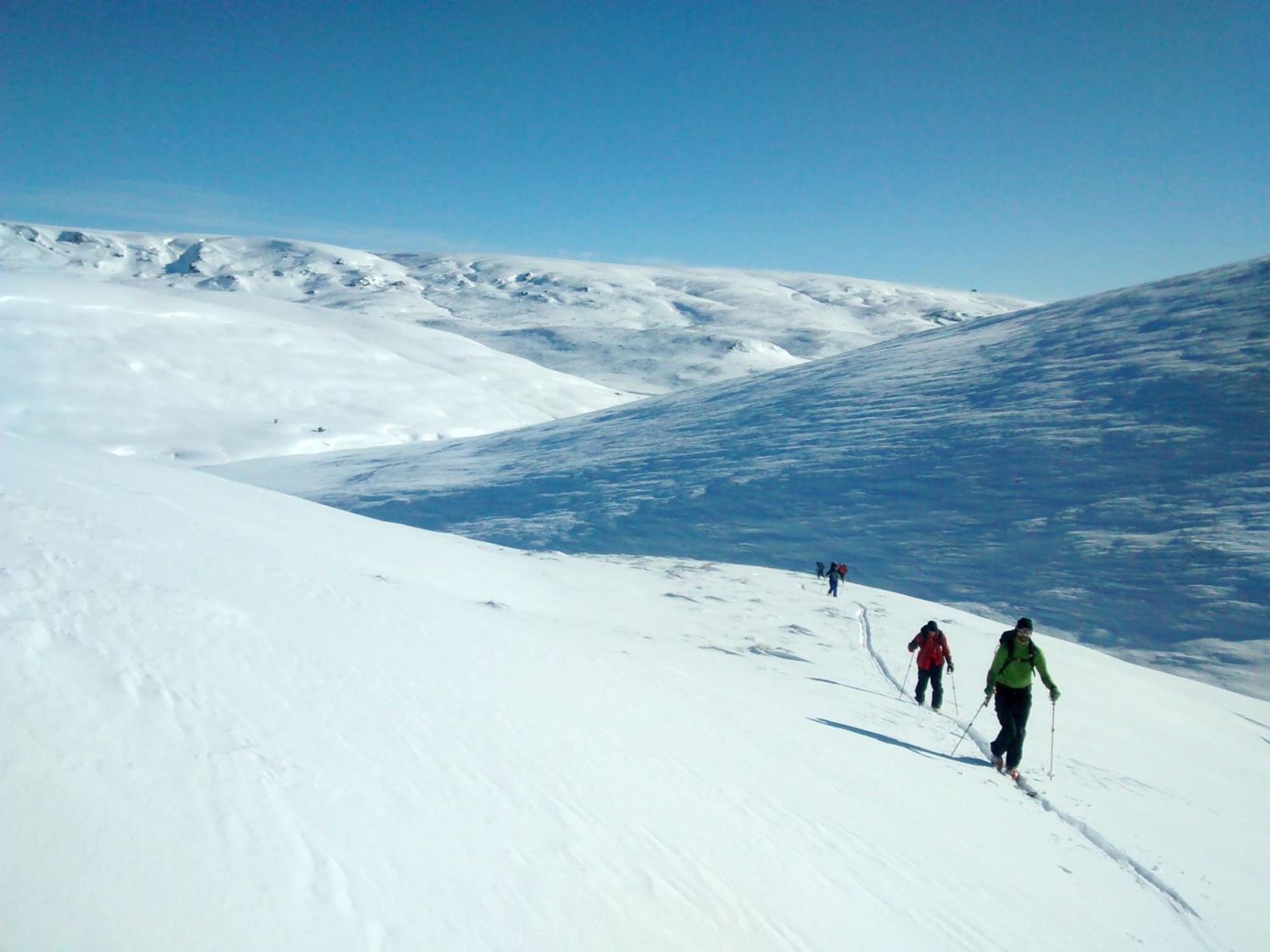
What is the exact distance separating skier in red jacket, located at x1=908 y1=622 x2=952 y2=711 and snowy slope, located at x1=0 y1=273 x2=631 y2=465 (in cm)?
3523

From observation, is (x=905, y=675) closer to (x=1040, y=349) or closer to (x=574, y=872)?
(x=574, y=872)

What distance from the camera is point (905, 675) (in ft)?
34.1

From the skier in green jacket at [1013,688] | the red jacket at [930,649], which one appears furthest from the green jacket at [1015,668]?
the red jacket at [930,649]

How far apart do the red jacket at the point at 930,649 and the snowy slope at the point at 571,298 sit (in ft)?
220

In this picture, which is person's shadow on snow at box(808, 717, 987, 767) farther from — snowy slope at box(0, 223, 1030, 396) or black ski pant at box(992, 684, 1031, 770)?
snowy slope at box(0, 223, 1030, 396)

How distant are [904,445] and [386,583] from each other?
20.5m

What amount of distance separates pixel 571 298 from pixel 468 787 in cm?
13764

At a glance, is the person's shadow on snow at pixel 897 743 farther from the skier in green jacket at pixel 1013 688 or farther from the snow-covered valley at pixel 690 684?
the skier in green jacket at pixel 1013 688

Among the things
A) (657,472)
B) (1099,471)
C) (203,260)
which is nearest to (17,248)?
(203,260)

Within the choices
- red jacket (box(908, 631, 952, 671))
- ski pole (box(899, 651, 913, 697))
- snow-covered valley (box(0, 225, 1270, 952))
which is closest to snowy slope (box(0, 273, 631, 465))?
snow-covered valley (box(0, 225, 1270, 952))

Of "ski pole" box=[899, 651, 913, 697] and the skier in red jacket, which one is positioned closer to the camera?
the skier in red jacket

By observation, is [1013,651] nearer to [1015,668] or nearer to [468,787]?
[1015,668]

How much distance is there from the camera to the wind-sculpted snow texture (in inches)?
662

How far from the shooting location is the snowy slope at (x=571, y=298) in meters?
92.1
